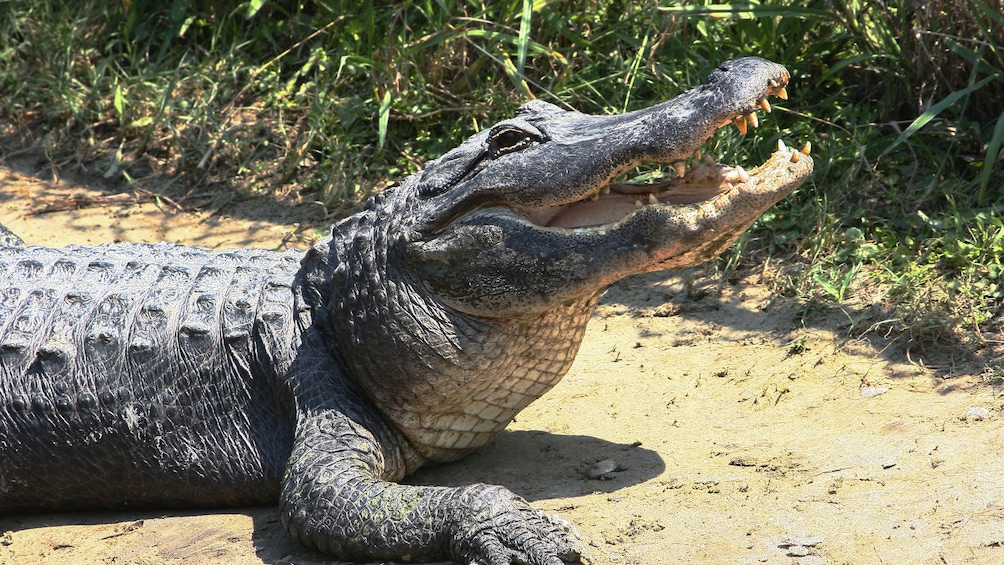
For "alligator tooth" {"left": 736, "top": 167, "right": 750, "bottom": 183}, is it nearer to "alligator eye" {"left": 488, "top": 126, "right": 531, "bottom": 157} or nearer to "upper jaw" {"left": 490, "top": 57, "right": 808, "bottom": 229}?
"upper jaw" {"left": 490, "top": 57, "right": 808, "bottom": 229}

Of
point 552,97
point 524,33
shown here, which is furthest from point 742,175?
point 552,97

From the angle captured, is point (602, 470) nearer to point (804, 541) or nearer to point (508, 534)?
point (508, 534)

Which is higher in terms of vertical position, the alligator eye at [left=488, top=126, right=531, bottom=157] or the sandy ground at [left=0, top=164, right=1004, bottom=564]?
the alligator eye at [left=488, top=126, right=531, bottom=157]

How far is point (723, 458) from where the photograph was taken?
3424 mm

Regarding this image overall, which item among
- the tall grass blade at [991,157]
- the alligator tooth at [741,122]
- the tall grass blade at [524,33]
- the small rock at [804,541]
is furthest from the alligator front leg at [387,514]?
the tall grass blade at [991,157]

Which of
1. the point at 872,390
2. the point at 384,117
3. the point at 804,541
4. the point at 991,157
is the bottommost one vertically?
the point at 872,390

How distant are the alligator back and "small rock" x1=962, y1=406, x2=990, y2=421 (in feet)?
7.16

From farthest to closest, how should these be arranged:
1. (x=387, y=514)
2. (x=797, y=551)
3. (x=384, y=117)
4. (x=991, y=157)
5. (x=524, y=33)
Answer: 1. (x=384, y=117)
2. (x=524, y=33)
3. (x=991, y=157)
4. (x=387, y=514)
5. (x=797, y=551)

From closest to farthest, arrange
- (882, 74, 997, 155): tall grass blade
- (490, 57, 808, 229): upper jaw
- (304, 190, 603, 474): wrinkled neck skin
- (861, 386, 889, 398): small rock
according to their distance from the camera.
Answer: (490, 57, 808, 229): upper jaw
(304, 190, 603, 474): wrinkled neck skin
(861, 386, 889, 398): small rock
(882, 74, 997, 155): tall grass blade

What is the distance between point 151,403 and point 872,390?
2453 millimetres

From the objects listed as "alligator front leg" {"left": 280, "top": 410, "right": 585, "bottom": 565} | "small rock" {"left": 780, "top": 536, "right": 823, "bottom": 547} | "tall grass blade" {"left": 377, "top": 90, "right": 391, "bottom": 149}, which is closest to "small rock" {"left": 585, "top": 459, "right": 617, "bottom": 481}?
"alligator front leg" {"left": 280, "top": 410, "right": 585, "bottom": 565}

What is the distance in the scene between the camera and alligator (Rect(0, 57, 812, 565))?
9.77ft

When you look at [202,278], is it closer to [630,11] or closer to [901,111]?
[630,11]

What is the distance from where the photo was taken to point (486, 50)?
5.55 m
